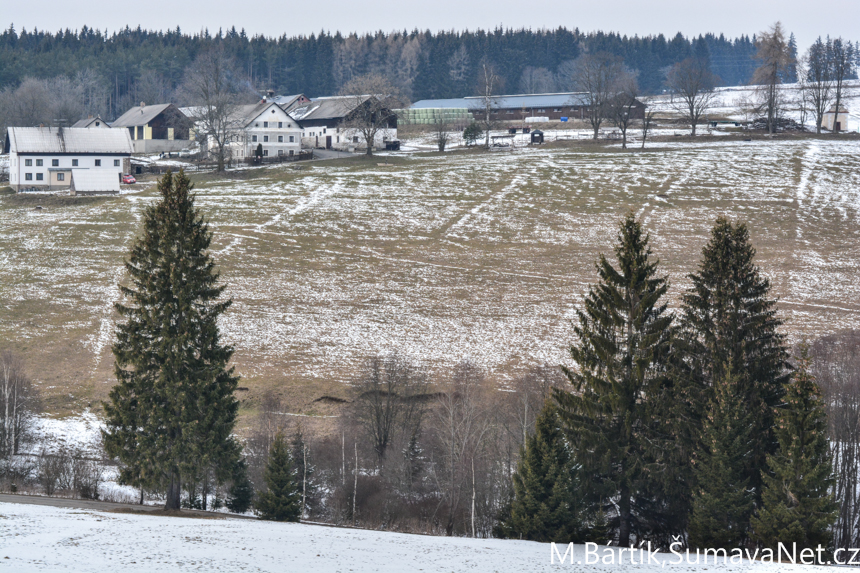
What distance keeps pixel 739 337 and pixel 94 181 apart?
2991 inches

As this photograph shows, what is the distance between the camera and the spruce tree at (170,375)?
27.4 m

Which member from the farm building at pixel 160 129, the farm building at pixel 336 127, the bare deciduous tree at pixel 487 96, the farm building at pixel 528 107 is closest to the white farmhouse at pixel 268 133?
the farm building at pixel 336 127

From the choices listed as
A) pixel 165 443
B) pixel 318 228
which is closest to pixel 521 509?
pixel 165 443

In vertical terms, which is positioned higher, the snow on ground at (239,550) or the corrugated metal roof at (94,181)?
the corrugated metal roof at (94,181)

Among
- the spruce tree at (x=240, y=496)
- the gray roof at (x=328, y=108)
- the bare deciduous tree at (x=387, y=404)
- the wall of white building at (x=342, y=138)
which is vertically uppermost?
the gray roof at (x=328, y=108)

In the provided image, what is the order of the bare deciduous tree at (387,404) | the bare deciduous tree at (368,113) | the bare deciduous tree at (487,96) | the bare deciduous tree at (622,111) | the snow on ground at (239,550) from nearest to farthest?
1. the snow on ground at (239,550)
2. the bare deciduous tree at (387,404)
3. the bare deciduous tree at (368,113)
4. the bare deciduous tree at (622,111)
5. the bare deciduous tree at (487,96)

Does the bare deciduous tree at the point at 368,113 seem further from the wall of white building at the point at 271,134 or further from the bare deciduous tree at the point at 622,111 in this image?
the bare deciduous tree at the point at 622,111

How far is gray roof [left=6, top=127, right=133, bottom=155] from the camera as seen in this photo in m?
84.9

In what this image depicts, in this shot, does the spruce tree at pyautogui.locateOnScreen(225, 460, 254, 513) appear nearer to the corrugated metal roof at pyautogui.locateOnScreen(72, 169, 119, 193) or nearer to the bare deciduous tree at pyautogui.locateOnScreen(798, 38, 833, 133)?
the corrugated metal roof at pyautogui.locateOnScreen(72, 169, 119, 193)

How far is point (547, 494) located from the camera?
2588cm

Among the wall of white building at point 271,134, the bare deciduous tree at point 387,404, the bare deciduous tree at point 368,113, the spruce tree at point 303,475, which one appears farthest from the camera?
the wall of white building at point 271,134

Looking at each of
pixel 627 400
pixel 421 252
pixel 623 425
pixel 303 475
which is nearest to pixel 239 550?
pixel 303 475

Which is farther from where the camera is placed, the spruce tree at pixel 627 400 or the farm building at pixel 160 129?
the farm building at pixel 160 129

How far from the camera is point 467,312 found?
5194cm
